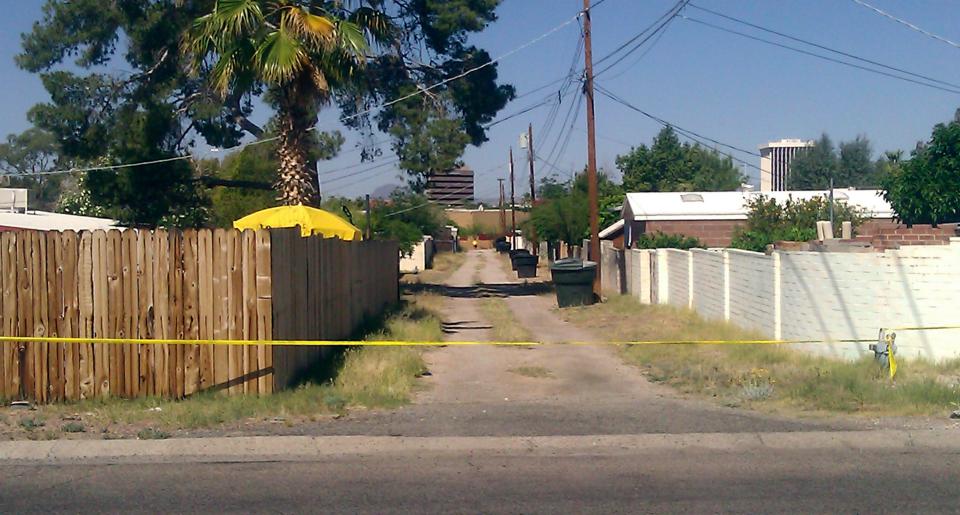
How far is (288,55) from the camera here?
17.6m

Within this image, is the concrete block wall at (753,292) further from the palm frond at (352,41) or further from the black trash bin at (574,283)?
the black trash bin at (574,283)

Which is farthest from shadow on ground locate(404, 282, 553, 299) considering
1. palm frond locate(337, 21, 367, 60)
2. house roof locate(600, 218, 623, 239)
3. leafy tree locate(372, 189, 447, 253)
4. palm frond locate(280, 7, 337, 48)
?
palm frond locate(280, 7, 337, 48)

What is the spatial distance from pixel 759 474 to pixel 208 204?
27898mm

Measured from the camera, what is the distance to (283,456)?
925 cm

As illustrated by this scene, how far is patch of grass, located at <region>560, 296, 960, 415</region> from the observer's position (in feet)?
36.0

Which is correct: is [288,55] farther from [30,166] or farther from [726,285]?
[30,166]

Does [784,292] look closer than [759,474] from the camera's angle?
No

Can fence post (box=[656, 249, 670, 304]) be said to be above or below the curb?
above

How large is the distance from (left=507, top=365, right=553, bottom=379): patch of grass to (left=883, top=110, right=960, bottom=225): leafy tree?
10531mm

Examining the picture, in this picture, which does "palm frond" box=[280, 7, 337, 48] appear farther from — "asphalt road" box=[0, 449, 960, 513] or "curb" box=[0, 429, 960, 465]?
"asphalt road" box=[0, 449, 960, 513]

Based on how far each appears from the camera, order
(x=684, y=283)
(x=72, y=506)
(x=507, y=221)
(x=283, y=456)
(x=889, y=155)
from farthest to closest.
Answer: (x=507, y=221)
(x=889, y=155)
(x=684, y=283)
(x=283, y=456)
(x=72, y=506)

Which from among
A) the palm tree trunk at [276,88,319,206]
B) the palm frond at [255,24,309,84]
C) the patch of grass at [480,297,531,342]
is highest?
the palm frond at [255,24,309,84]

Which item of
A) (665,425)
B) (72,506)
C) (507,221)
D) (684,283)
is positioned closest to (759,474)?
(665,425)

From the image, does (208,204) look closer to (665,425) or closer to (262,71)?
(262,71)
